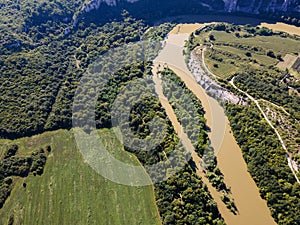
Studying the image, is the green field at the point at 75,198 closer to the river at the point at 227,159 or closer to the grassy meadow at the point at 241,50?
the river at the point at 227,159

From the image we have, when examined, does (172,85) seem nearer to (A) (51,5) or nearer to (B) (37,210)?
(B) (37,210)

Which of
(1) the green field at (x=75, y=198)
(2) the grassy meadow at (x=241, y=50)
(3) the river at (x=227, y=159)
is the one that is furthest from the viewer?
(2) the grassy meadow at (x=241, y=50)

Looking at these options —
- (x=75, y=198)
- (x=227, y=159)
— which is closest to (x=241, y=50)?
(x=227, y=159)

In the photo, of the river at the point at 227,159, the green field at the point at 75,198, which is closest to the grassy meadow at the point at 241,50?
the river at the point at 227,159

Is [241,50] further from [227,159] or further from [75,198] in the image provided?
[75,198]

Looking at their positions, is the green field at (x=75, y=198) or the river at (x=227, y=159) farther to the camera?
the green field at (x=75, y=198)

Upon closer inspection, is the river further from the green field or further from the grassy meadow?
the green field
